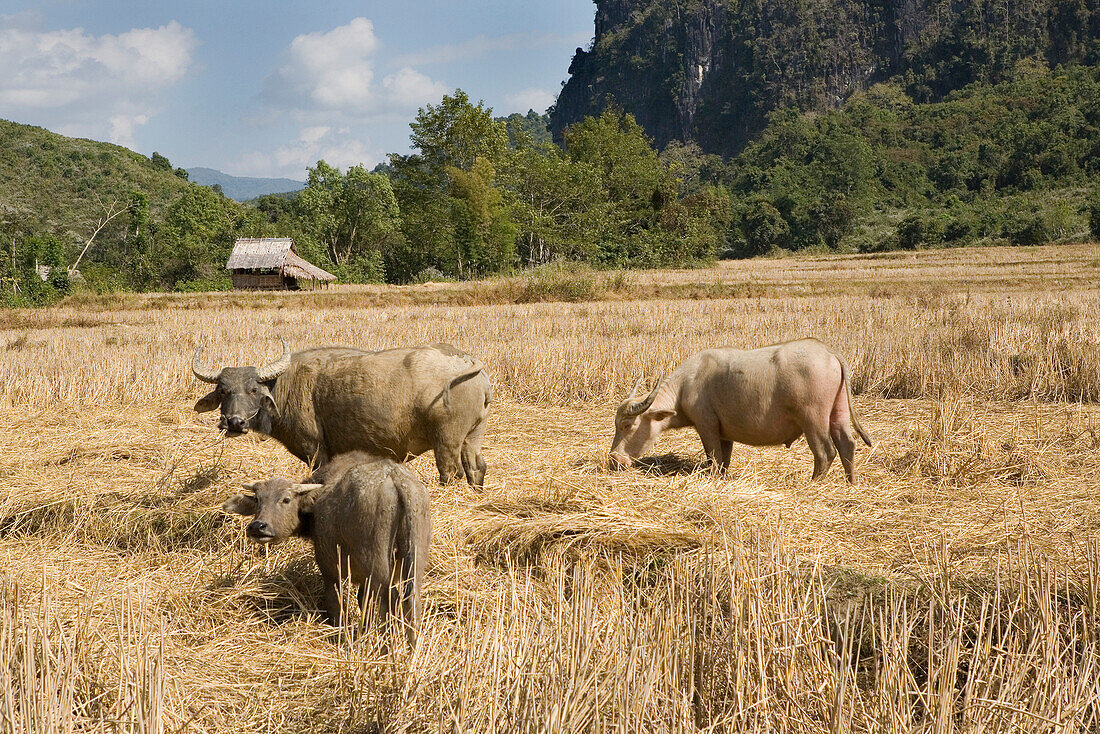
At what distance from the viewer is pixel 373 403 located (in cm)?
632

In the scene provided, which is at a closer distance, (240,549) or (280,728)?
(280,728)

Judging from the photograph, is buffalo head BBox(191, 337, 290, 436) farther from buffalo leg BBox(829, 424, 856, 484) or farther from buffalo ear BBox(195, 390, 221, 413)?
buffalo leg BBox(829, 424, 856, 484)

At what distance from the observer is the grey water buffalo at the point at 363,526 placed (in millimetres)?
4094

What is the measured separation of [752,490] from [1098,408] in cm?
545

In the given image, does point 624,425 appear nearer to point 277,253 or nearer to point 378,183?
point 277,253

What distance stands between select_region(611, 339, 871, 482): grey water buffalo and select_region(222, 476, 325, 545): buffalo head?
3.46 meters

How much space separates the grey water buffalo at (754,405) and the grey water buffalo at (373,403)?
1.62m

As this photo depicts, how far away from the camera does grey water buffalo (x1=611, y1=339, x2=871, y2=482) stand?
22.4 feet

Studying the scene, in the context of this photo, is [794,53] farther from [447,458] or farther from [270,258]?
[447,458]

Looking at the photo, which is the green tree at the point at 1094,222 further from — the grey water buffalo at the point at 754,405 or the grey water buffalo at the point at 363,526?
the grey water buffalo at the point at 363,526

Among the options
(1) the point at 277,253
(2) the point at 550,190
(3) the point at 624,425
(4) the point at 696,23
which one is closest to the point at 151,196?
(1) the point at 277,253

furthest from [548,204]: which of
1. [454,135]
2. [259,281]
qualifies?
[259,281]

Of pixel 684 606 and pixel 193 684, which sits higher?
pixel 684 606

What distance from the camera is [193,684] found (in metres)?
3.66
